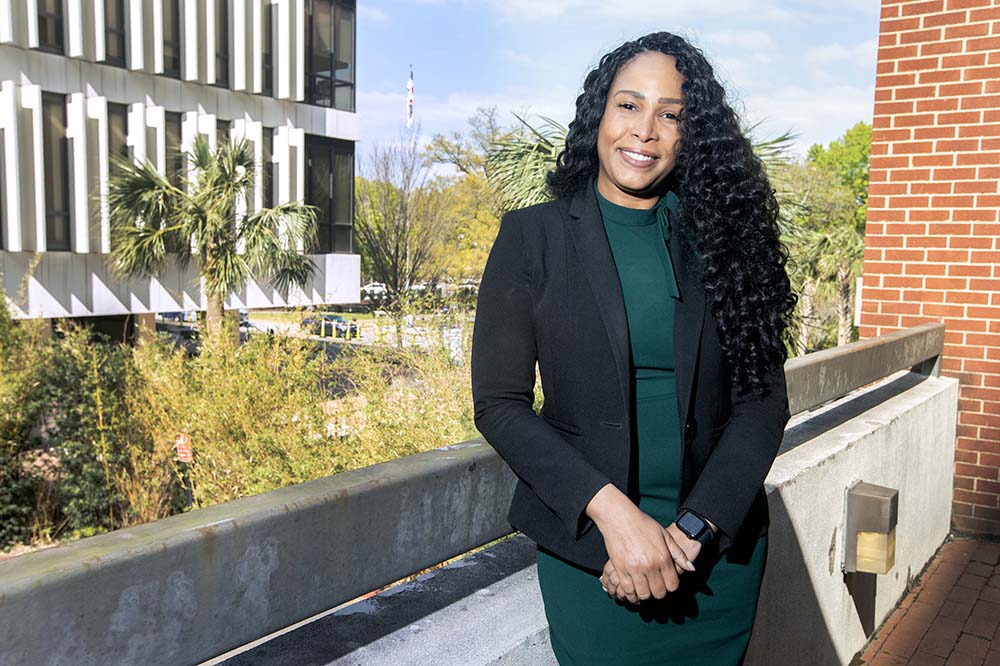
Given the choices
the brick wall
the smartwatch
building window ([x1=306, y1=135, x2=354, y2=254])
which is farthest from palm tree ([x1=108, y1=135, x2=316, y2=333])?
the smartwatch

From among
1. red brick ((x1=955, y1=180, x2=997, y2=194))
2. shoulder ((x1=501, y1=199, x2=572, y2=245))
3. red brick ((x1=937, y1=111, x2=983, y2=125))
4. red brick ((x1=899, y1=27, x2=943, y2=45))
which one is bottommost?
shoulder ((x1=501, y1=199, x2=572, y2=245))

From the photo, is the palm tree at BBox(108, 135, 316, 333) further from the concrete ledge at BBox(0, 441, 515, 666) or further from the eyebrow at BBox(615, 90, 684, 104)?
the eyebrow at BBox(615, 90, 684, 104)

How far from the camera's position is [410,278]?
3662cm

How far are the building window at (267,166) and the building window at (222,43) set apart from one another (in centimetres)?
186

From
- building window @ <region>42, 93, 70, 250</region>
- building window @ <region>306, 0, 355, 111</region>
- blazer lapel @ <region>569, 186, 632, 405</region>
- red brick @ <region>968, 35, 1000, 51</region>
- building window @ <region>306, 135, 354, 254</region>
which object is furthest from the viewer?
building window @ <region>306, 135, 354, 254</region>

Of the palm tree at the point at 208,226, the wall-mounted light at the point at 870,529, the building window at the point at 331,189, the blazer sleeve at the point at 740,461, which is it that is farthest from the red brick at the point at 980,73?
the building window at the point at 331,189

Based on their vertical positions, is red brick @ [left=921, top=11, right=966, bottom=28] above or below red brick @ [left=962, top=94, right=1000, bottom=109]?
above

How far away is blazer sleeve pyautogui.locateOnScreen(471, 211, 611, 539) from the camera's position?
62.2 inches

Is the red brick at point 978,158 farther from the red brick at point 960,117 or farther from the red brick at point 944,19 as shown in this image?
the red brick at point 944,19

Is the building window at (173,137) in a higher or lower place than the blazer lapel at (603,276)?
higher

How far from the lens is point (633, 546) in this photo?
1.54m

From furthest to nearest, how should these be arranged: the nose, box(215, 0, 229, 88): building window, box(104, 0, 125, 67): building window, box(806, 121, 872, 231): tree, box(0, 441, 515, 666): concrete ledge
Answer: box(806, 121, 872, 231): tree < box(215, 0, 229, 88): building window < box(104, 0, 125, 67): building window < the nose < box(0, 441, 515, 666): concrete ledge

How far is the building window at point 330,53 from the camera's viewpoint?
26.9 metres

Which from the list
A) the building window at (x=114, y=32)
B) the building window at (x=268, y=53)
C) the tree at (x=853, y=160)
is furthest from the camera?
the tree at (x=853, y=160)
